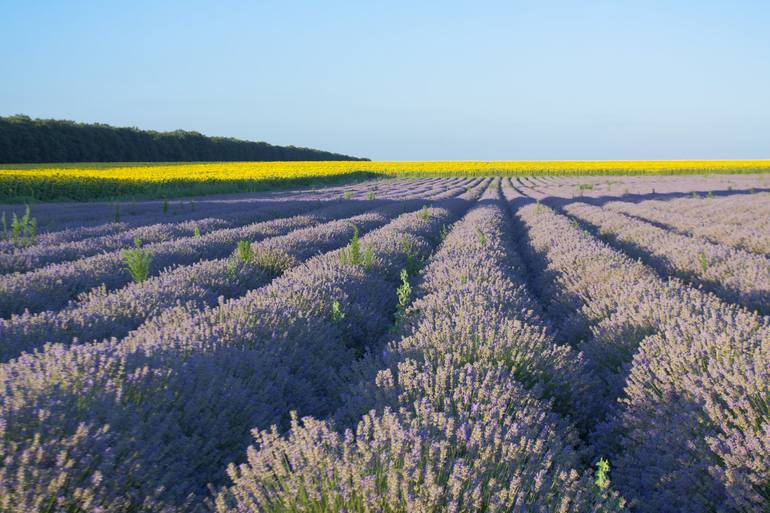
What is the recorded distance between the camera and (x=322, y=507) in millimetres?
1719

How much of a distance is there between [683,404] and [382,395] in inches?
52.6

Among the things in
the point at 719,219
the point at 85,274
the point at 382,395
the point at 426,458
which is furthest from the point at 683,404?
the point at 719,219

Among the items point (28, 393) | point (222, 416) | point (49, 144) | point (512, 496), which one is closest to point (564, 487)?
point (512, 496)

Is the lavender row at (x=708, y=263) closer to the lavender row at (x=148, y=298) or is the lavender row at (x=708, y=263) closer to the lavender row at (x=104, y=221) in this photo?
the lavender row at (x=148, y=298)

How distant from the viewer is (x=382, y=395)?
275 centimetres

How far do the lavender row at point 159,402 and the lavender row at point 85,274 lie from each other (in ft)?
6.39

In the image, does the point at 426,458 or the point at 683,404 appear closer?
the point at 426,458

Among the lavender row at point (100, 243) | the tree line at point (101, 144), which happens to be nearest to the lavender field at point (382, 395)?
the lavender row at point (100, 243)

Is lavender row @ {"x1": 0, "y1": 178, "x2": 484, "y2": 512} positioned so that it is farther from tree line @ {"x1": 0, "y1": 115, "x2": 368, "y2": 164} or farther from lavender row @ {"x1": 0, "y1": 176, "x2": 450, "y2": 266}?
tree line @ {"x1": 0, "y1": 115, "x2": 368, "y2": 164}

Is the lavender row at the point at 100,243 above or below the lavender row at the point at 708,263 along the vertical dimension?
below

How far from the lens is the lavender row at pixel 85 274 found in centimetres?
525

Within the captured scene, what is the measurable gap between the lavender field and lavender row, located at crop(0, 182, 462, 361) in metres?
0.02

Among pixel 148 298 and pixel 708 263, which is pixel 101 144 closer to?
pixel 148 298

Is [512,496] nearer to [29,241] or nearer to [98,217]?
[29,241]
